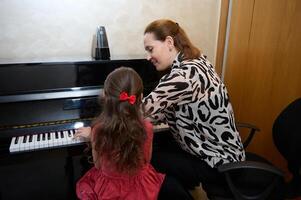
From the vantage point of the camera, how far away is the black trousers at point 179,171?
125 cm

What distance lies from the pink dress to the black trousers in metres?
0.07

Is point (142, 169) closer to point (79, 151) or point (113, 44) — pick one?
point (79, 151)

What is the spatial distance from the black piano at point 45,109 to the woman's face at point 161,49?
0.23 m

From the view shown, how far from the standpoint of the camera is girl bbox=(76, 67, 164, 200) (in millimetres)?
1092

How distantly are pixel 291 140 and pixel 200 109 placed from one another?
0.48m

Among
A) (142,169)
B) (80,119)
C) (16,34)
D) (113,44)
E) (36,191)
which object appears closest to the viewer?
(142,169)

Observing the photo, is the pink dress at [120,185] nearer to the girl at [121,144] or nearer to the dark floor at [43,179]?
the girl at [121,144]

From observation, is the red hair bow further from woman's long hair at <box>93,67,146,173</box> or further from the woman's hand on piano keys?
the woman's hand on piano keys

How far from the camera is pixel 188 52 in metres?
1.38

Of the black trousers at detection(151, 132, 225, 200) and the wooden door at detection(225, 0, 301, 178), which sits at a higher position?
the wooden door at detection(225, 0, 301, 178)

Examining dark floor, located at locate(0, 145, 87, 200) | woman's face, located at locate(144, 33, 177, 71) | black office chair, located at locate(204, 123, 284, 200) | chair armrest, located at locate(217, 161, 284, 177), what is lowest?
dark floor, located at locate(0, 145, 87, 200)

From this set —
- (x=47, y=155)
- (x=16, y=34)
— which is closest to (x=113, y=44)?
(x=16, y=34)

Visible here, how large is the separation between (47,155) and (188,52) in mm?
860

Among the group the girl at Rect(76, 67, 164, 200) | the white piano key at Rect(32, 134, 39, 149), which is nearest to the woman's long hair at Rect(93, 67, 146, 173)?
the girl at Rect(76, 67, 164, 200)
